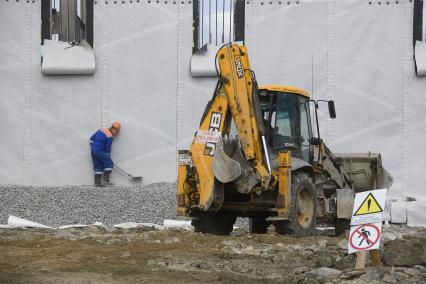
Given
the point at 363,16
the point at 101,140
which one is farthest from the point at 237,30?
the point at 101,140

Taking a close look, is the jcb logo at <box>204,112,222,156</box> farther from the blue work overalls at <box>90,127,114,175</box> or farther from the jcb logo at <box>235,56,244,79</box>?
the blue work overalls at <box>90,127,114,175</box>

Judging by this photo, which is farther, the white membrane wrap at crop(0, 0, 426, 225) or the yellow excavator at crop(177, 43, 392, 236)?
the white membrane wrap at crop(0, 0, 426, 225)

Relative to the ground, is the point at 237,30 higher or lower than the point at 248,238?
higher

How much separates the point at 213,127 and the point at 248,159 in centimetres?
71

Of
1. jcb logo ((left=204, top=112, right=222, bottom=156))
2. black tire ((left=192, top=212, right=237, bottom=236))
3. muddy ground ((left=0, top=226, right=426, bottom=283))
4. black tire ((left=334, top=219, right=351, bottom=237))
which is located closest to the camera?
muddy ground ((left=0, top=226, right=426, bottom=283))

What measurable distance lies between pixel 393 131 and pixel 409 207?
1900mm

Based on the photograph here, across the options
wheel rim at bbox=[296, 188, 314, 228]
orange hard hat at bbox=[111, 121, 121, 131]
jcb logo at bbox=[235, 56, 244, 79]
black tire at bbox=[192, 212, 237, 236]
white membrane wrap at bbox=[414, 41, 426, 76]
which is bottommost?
black tire at bbox=[192, 212, 237, 236]

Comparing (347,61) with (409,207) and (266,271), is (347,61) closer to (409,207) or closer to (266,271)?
(409,207)

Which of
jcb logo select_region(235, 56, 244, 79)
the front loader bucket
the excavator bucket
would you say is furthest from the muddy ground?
the front loader bucket

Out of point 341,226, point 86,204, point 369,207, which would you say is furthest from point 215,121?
point 86,204

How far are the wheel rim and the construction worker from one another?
263 inches

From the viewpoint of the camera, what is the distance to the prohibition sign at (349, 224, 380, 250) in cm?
721

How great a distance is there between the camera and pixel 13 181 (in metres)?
17.8

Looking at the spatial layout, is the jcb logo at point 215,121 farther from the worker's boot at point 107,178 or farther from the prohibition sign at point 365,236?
the worker's boot at point 107,178
